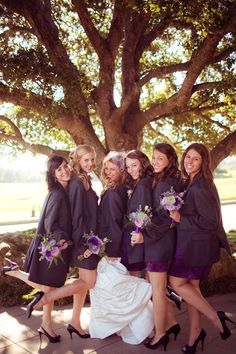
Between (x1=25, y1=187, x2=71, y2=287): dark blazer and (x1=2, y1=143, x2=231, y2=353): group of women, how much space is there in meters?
0.01

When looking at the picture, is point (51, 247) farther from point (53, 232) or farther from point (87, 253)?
point (87, 253)

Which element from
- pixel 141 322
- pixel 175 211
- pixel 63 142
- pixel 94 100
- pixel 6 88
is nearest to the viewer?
pixel 175 211

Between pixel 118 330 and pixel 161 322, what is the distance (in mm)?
569

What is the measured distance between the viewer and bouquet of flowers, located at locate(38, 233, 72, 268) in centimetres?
427

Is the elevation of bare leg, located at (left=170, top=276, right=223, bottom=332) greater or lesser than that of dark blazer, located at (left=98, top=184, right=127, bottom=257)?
lesser

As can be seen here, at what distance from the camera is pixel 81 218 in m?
4.54

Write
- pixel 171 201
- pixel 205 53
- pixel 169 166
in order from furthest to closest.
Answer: pixel 205 53 → pixel 169 166 → pixel 171 201

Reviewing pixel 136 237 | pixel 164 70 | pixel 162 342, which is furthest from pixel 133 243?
pixel 164 70

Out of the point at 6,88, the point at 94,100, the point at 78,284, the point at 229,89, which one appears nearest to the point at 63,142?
the point at 94,100

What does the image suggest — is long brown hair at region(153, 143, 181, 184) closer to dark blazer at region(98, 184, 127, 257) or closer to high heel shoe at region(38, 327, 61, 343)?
dark blazer at region(98, 184, 127, 257)

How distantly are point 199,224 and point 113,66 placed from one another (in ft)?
19.7

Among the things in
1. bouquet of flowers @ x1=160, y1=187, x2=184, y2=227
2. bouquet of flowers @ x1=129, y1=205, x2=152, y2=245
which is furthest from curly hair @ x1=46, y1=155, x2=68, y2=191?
bouquet of flowers @ x1=160, y1=187, x2=184, y2=227

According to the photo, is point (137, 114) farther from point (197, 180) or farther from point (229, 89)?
point (197, 180)

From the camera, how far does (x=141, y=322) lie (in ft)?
14.9
